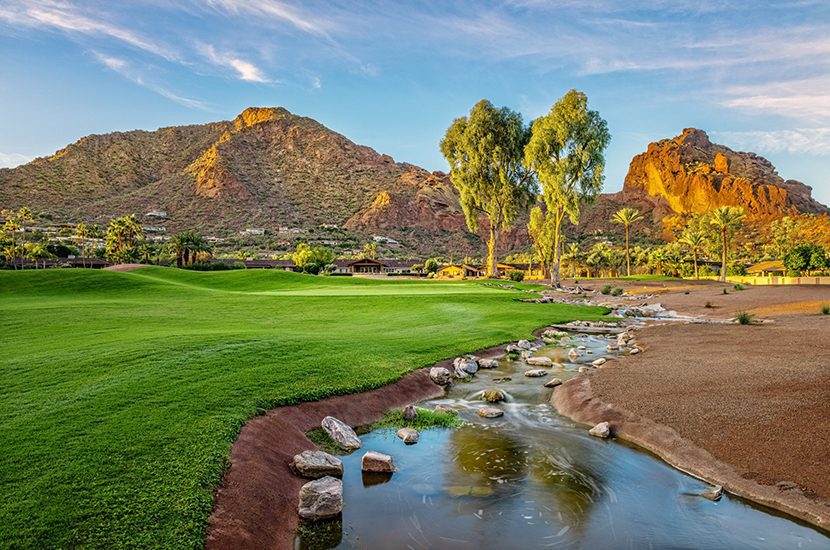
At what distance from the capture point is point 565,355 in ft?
61.5

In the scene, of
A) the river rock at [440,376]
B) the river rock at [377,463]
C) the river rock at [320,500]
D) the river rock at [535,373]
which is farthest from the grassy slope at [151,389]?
the river rock at [535,373]

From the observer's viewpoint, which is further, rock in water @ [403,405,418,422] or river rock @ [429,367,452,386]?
river rock @ [429,367,452,386]

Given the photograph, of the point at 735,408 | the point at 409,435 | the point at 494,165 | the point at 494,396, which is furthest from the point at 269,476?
the point at 494,165

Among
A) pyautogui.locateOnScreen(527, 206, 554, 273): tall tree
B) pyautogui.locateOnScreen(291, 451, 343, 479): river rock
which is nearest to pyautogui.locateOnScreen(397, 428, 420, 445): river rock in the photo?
pyautogui.locateOnScreen(291, 451, 343, 479): river rock

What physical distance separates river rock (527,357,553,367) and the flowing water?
6.15m

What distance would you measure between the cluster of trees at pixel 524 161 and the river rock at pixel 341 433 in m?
46.4

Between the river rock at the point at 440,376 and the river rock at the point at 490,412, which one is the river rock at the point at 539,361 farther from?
the river rock at the point at 490,412

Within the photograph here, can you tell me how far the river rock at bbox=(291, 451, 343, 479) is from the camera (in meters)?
8.14

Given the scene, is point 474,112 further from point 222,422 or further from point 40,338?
point 222,422

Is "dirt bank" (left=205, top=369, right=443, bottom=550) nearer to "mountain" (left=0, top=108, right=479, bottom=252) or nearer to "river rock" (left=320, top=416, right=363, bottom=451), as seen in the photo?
"river rock" (left=320, top=416, right=363, bottom=451)

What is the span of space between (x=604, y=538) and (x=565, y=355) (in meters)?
12.7

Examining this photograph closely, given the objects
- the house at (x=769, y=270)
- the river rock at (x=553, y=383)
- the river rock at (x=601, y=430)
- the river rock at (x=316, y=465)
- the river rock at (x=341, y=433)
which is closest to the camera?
the river rock at (x=316, y=465)

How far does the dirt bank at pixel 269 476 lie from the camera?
614cm

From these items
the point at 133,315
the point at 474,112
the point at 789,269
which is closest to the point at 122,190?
the point at 474,112
